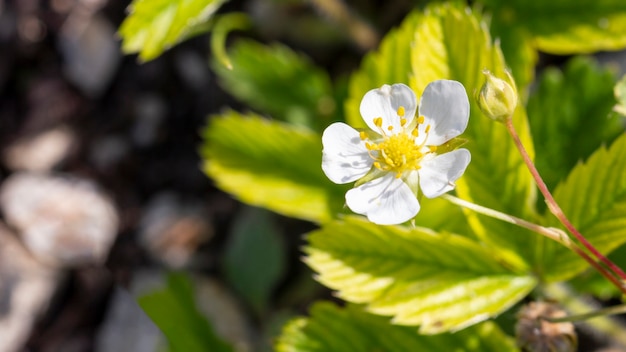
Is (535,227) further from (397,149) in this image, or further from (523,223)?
(397,149)

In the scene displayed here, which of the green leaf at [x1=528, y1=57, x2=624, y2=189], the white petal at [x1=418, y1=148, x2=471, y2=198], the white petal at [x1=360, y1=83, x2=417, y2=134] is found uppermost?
the white petal at [x1=360, y1=83, x2=417, y2=134]

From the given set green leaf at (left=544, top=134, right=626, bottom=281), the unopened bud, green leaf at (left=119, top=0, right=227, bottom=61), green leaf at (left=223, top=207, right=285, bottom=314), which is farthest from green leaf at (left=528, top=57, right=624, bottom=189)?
green leaf at (left=223, top=207, right=285, bottom=314)

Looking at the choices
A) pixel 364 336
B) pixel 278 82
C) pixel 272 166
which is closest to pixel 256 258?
pixel 278 82

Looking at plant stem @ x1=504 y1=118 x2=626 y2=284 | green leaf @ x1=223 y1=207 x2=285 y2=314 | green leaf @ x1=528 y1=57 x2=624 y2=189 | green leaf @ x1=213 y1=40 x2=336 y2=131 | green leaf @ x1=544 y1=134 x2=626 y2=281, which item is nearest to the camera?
plant stem @ x1=504 y1=118 x2=626 y2=284

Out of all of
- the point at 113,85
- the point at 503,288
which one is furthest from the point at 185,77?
the point at 503,288

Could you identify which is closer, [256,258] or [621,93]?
[621,93]

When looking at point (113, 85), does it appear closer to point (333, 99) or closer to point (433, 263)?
point (333, 99)

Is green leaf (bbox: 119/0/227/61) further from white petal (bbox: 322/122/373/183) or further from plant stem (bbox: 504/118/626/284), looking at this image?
plant stem (bbox: 504/118/626/284)

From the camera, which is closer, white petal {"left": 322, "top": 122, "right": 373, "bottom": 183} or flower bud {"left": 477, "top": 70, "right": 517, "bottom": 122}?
flower bud {"left": 477, "top": 70, "right": 517, "bottom": 122}
